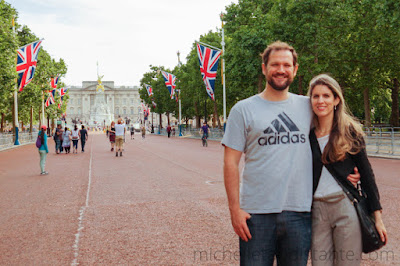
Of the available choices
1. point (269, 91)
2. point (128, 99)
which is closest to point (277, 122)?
point (269, 91)

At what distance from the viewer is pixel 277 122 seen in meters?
2.71

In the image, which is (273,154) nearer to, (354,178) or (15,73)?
(354,178)

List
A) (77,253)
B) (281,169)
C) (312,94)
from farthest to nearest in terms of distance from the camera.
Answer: (77,253)
(312,94)
(281,169)

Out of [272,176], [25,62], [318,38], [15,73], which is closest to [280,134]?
[272,176]

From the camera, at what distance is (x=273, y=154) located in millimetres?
2695

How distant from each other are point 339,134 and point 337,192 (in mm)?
377

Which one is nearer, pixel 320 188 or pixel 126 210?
pixel 320 188

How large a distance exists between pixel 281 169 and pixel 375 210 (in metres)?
0.69

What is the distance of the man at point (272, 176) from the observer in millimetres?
2689

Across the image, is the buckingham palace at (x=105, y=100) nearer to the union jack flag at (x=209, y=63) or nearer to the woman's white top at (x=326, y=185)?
the union jack flag at (x=209, y=63)

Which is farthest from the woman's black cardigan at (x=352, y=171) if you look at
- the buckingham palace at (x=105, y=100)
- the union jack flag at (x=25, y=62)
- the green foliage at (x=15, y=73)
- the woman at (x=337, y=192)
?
the buckingham palace at (x=105, y=100)

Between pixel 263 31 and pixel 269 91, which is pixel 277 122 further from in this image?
pixel 263 31

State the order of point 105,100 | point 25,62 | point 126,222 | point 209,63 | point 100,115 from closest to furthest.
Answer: point 126,222, point 25,62, point 209,63, point 100,115, point 105,100

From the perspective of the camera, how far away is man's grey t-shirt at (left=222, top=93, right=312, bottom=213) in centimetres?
269
